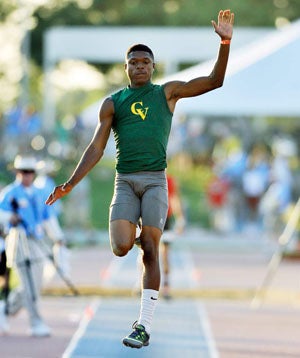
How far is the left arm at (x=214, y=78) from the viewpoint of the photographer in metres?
10.1

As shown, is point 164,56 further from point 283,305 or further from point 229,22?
point 229,22

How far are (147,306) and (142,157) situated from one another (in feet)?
3.69

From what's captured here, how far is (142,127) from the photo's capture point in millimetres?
10406

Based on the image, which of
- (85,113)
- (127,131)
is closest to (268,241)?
(85,113)

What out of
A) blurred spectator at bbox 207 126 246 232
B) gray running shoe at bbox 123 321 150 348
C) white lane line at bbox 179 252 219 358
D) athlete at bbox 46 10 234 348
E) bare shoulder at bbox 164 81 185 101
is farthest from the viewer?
blurred spectator at bbox 207 126 246 232

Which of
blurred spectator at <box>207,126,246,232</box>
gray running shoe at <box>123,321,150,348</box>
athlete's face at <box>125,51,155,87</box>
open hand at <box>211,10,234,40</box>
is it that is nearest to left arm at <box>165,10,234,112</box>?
open hand at <box>211,10,234,40</box>

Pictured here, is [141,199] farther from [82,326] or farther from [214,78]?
[82,326]

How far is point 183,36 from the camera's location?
3722cm

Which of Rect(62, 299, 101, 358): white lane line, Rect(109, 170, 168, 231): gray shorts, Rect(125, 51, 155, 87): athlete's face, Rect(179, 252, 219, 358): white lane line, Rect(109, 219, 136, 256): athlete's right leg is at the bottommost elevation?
Rect(62, 299, 101, 358): white lane line

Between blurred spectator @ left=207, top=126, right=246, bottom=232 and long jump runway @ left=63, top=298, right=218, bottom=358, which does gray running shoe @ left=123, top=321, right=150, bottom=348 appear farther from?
blurred spectator @ left=207, top=126, right=246, bottom=232

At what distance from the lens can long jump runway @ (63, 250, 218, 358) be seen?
1325cm

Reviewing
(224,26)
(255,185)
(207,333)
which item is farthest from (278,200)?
(224,26)

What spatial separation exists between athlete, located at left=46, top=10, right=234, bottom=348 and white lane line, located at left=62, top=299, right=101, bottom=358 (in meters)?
2.62

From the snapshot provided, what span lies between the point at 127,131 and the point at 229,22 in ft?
3.75
